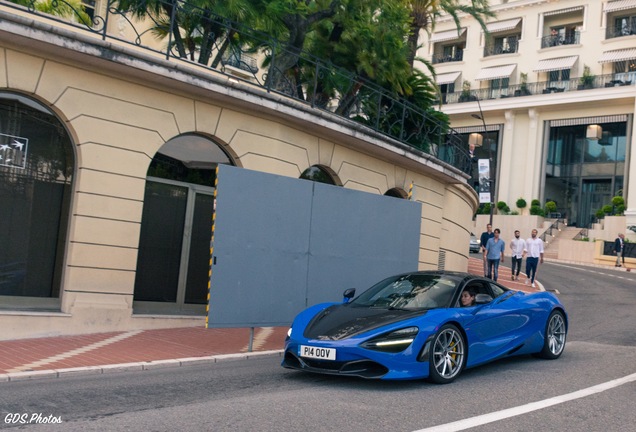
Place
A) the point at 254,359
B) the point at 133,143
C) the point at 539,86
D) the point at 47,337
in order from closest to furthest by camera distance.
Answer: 1. the point at 254,359
2. the point at 47,337
3. the point at 133,143
4. the point at 539,86

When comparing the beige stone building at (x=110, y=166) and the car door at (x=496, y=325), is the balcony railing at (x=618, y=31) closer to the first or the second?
the beige stone building at (x=110, y=166)

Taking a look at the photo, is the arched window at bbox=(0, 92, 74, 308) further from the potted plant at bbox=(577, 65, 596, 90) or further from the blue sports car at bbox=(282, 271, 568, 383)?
the potted plant at bbox=(577, 65, 596, 90)

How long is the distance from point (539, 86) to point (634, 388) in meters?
50.8

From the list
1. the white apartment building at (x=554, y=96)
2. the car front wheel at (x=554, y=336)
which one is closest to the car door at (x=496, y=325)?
the car front wheel at (x=554, y=336)

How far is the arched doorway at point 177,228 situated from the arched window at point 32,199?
1.65 m

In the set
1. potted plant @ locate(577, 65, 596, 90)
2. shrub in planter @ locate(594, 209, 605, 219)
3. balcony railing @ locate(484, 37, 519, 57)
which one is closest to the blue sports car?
shrub in planter @ locate(594, 209, 605, 219)

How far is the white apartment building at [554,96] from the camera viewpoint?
52.7 metres

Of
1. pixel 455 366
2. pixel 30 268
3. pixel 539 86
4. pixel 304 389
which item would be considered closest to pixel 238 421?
pixel 304 389

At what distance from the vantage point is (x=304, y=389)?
24.6 feet

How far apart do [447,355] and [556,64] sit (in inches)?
1992

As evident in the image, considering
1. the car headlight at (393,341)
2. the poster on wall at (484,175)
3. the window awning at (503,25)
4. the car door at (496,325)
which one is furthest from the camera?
the window awning at (503,25)

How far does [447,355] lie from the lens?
322 inches

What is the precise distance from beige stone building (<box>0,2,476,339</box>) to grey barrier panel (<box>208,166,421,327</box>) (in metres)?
2.82

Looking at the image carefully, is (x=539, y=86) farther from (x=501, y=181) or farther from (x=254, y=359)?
(x=254, y=359)
